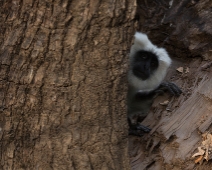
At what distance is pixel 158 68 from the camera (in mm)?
3734

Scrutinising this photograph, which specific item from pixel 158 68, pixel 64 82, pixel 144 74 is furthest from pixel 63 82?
pixel 158 68

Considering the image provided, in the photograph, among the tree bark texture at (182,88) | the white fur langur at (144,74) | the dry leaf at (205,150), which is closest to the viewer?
the dry leaf at (205,150)

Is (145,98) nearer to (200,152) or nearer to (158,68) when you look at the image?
(158,68)

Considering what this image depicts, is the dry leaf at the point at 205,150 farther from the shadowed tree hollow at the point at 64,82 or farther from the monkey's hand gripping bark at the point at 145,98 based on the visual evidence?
the shadowed tree hollow at the point at 64,82

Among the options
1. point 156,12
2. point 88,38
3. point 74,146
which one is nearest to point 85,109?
point 74,146

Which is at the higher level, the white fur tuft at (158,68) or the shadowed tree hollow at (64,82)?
the shadowed tree hollow at (64,82)

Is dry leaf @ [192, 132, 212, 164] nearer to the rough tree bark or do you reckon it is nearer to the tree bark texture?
the tree bark texture

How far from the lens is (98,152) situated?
215 centimetres

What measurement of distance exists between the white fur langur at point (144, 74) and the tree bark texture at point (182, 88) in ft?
0.40

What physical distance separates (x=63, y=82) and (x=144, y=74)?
64.9 inches

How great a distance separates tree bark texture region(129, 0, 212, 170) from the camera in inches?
109

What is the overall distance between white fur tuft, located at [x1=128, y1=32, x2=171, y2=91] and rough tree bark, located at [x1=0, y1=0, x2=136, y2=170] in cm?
143

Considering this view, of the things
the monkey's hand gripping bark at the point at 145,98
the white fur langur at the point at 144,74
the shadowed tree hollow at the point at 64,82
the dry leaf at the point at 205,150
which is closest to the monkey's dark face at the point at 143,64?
the white fur langur at the point at 144,74

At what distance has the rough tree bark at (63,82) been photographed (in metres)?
1.97
